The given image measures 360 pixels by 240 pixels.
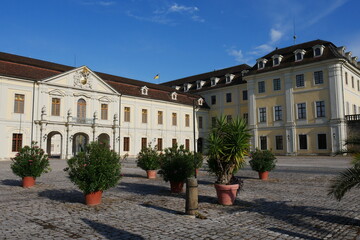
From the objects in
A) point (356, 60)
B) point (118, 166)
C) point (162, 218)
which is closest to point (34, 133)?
point (118, 166)

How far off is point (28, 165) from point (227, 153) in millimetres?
7656

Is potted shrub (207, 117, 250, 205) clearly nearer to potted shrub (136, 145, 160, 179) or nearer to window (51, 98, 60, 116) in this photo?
potted shrub (136, 145, 160, 179)

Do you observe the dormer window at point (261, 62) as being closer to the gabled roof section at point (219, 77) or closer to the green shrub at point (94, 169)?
the gabled roof section at point (219, 77)

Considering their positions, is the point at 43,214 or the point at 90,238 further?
the point at 43,214

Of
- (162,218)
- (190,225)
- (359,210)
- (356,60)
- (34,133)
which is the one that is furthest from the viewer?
(356,60)

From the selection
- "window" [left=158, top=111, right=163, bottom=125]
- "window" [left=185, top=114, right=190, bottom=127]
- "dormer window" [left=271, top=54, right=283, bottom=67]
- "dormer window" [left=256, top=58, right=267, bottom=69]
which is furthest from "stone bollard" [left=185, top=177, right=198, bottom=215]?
"window" [left=185, top=114, right=190, bottom=127]

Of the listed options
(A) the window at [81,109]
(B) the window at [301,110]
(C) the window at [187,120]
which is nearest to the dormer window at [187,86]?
(C) the window at [187,120]

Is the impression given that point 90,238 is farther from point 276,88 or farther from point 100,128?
point 276,88

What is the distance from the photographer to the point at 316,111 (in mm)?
34594

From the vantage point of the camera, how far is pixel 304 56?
3612cm

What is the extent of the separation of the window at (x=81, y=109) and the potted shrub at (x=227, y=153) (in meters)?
28.4

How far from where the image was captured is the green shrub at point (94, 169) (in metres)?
7.61

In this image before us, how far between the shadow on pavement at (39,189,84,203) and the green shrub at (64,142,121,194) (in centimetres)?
92

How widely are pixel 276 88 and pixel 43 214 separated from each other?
1405 inches
